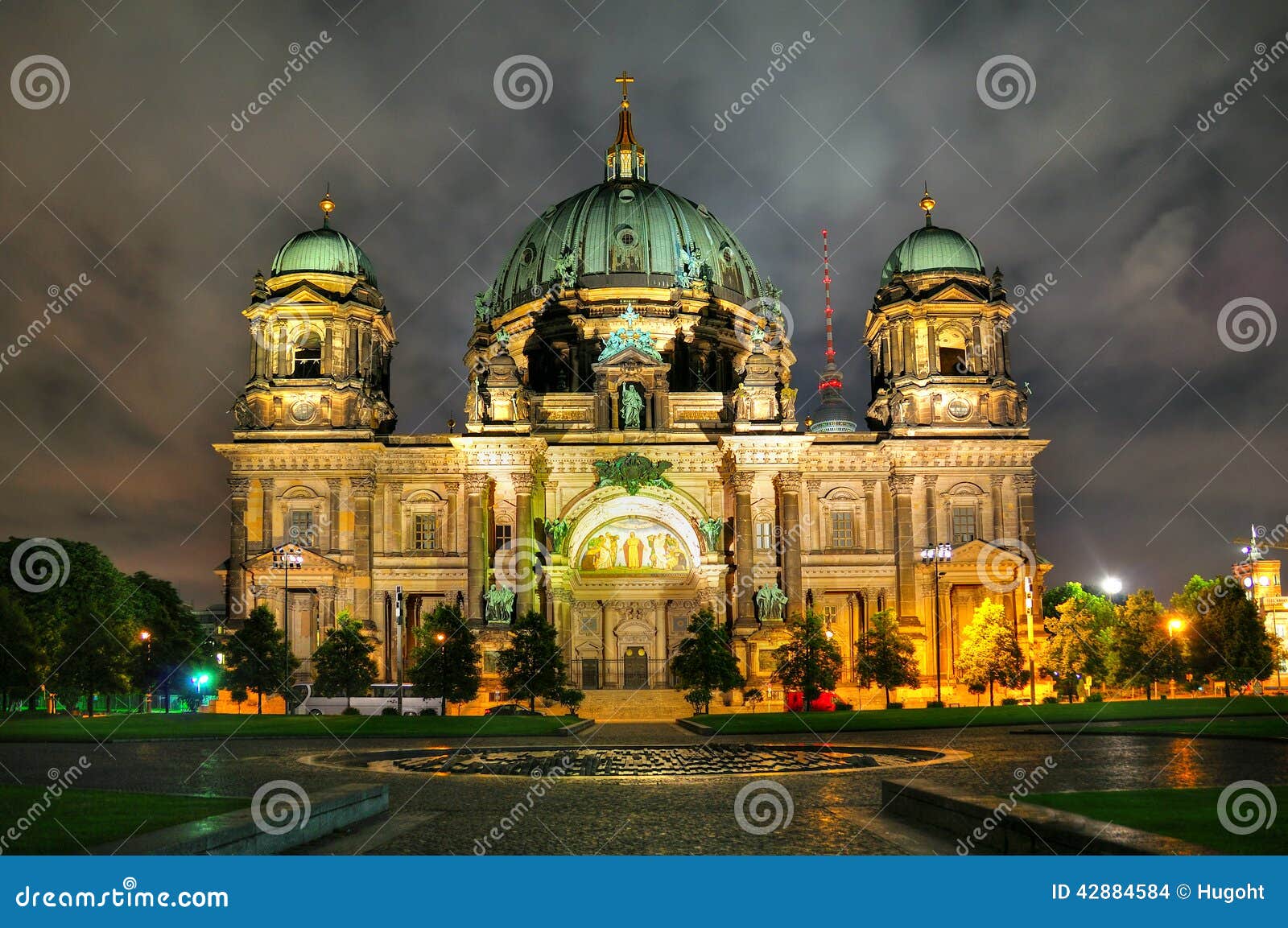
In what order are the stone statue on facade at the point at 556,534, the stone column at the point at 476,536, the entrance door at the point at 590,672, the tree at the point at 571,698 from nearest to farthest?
the tree at the point at 571,698 < the stone column at the point at 476,536 < the stone statue on facade at the point at 556,534 < the entrance door at the point at 590,672

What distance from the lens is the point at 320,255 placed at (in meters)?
77.9

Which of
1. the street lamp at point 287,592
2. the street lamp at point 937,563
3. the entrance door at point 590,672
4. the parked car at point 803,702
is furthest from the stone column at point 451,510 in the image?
the street lamp at point 937,563

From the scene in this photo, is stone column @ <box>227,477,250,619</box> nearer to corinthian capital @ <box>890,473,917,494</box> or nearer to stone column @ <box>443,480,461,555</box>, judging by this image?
stone column @ <box>443,480,461,555</box>

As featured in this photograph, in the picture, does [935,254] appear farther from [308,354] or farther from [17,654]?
[17,654]

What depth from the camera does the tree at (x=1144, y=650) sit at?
57906 mm

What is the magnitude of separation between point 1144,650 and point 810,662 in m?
16.9

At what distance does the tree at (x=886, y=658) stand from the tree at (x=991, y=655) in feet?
9.43

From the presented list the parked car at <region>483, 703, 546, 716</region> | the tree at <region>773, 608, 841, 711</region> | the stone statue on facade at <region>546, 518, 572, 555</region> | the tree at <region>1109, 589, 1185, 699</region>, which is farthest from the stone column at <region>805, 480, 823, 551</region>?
the parked car at <region>483, 703, 546, 716</region>

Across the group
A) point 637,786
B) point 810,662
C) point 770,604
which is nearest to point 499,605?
point 770,604

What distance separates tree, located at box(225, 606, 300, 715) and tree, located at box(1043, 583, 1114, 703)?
3873cm

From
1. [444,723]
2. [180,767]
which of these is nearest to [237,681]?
[444,723]

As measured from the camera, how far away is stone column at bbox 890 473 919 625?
74375 mm

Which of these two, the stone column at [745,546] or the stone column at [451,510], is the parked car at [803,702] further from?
the stone column at [451,510]

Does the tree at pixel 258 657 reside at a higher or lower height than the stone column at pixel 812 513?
lower
